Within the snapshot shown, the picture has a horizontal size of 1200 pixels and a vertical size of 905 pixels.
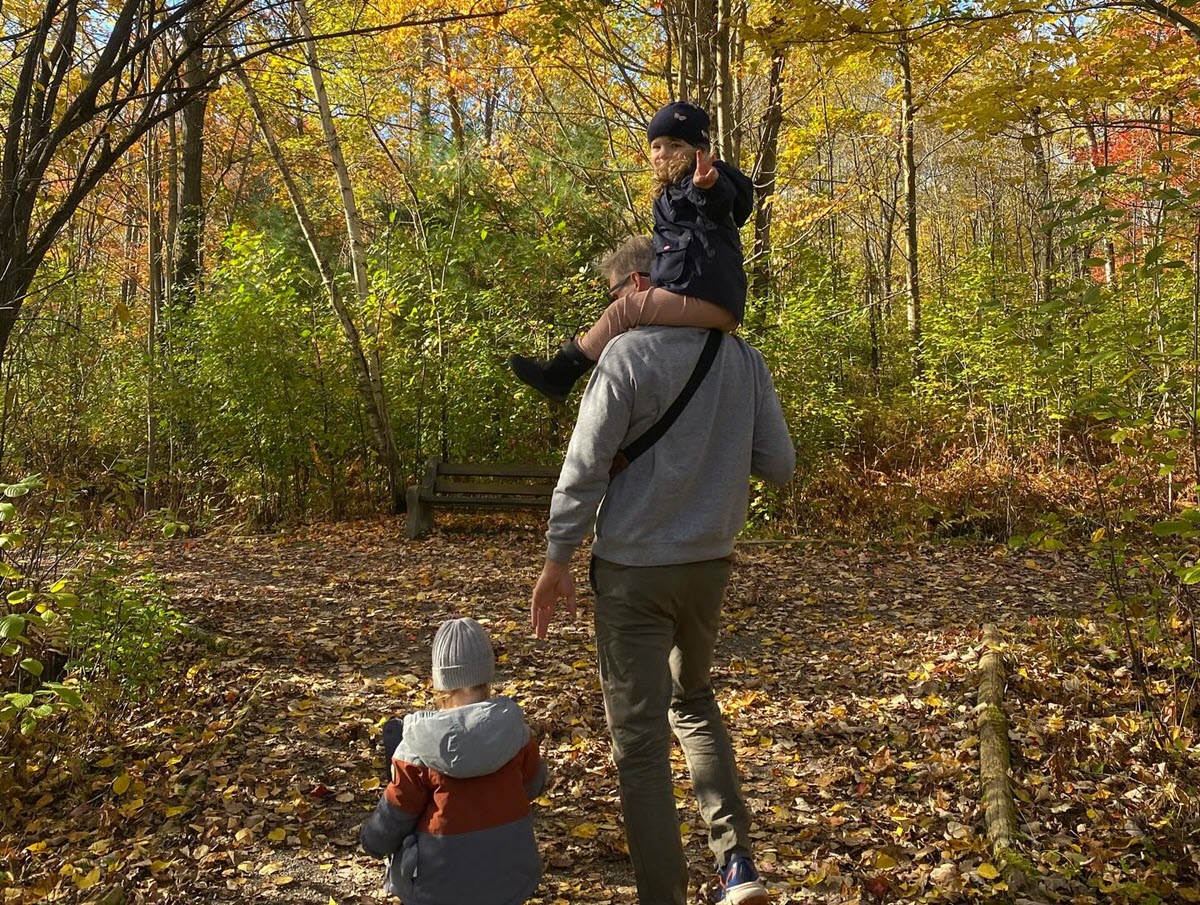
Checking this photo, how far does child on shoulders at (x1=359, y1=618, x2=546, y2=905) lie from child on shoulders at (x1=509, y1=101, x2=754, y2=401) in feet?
3.14

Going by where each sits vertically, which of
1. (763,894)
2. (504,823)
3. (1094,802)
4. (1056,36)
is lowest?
(1094,802)

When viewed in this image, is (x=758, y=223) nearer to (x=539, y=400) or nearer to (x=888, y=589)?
(x=539, y=400)

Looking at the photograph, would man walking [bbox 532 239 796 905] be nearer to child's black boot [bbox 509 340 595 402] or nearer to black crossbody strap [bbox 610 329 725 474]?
black crossbody strap [bbox 610 329 725 474]

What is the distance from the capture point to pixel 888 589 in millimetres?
7375

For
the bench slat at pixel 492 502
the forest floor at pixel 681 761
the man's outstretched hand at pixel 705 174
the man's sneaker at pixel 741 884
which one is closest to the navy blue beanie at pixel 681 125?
the man's outstretched hand at pixel 705 174

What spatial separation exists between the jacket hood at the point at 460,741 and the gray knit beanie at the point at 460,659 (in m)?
0.07

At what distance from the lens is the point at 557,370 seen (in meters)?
2.83

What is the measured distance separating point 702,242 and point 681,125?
1.10 feet

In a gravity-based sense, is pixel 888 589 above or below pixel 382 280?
below

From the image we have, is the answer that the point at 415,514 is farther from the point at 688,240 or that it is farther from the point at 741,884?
the point at 688,240

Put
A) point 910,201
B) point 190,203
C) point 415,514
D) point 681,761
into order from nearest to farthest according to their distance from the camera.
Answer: point 681,761
point 415,514
point 190,203
point 910,201

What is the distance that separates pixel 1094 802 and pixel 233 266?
9989mm

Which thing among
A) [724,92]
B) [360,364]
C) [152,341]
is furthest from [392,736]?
[152,341]

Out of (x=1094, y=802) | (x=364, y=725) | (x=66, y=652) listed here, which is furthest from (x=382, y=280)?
(x=1094, y=802)
